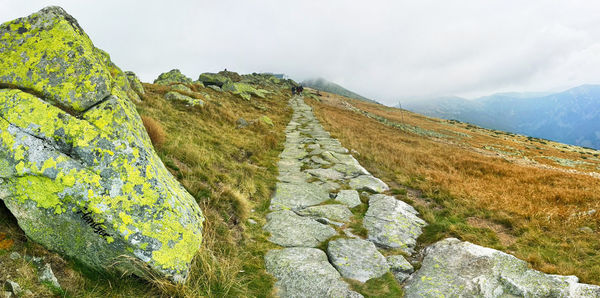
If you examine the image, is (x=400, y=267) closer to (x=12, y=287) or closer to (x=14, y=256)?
(x=12, y=287)

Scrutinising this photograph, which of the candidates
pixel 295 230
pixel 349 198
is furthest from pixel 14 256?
pixel 349 198

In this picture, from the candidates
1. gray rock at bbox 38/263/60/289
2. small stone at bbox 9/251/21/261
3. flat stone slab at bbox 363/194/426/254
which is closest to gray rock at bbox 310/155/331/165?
flat stone slab at bbox 363/194/426/254

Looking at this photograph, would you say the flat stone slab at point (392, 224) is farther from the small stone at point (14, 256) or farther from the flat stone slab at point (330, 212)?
the small stone at point (14, 256)

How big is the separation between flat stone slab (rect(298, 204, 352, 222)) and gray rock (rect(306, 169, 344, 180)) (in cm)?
280

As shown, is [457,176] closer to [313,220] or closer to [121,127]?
[313,220]

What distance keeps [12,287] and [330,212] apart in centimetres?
637

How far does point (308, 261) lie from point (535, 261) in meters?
4.37

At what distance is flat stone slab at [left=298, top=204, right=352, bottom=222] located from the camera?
7.56 metres

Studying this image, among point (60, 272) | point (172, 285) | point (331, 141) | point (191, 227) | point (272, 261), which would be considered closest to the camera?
point (60, 272)

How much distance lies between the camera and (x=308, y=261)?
5266mm

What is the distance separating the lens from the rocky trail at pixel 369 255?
446cm

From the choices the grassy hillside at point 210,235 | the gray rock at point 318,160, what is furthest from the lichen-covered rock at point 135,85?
the gray rock at point 318,160

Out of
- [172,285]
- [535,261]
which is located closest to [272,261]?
[172,285]

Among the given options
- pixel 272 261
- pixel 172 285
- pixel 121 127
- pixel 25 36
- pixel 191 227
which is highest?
pixel 25 36
